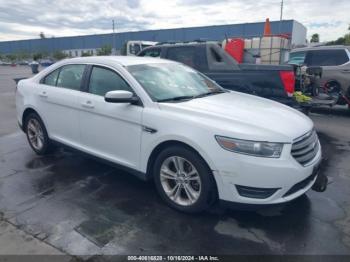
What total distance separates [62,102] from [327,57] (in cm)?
808

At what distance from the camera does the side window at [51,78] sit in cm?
487

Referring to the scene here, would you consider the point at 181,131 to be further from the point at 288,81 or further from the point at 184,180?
the point at 288,81

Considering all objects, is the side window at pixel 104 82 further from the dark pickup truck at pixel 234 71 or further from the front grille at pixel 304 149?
the dark pickup truck at pixel 234 71

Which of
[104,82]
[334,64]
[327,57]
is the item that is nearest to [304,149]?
[104,82]

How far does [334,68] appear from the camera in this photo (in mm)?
9062

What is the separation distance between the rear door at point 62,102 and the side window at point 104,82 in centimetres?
27

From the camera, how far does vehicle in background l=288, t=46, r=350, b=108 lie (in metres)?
8.90

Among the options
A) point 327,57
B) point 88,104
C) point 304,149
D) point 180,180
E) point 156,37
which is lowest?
point 180,180

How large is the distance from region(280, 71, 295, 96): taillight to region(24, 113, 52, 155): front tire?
4504 millimetres

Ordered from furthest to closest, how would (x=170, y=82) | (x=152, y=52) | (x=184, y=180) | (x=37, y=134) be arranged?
(x=152, y=52) → (x=37, y=134) → (x=170, y=82) → (x=184, y=180)

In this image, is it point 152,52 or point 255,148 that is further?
point 152,52

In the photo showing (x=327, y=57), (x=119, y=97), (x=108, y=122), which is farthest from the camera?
(x=327, y=57)

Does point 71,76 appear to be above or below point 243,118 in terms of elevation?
above

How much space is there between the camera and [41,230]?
10.3 feet
